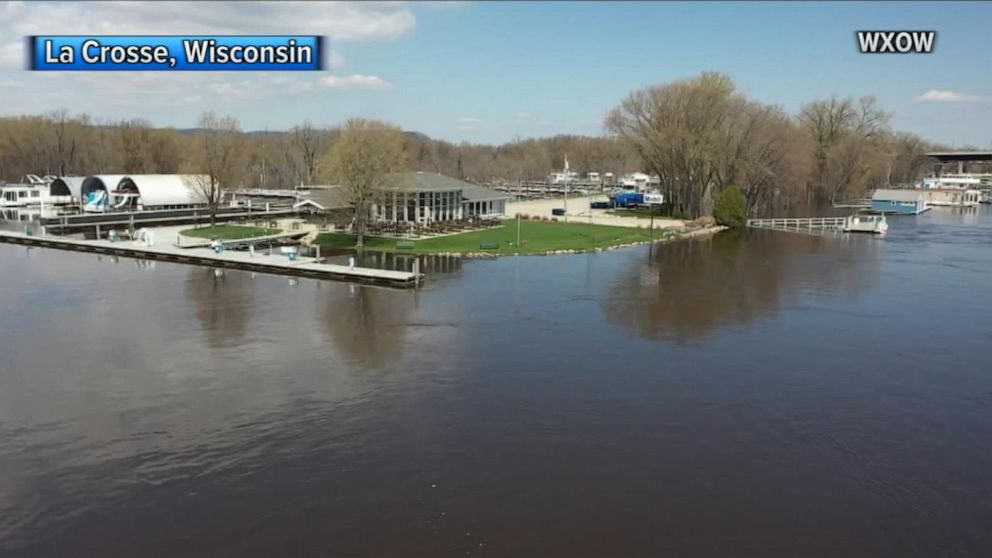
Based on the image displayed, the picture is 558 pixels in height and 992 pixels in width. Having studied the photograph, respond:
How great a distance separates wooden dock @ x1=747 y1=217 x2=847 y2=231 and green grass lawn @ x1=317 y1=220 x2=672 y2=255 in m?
14.1

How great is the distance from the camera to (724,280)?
32.9 meters

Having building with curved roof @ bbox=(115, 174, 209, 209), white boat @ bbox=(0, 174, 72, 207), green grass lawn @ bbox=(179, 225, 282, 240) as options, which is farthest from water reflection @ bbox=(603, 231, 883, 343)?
white boat @ bbox=(0, 174, 72, 207)

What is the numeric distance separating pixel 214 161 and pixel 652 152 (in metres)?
37.4

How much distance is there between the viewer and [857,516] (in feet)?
39.2

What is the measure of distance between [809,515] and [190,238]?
40538 mm

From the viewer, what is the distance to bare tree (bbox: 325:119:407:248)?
136 ft

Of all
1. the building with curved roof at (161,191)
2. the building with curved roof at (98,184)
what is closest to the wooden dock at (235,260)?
the building with curved roof at (161,191)

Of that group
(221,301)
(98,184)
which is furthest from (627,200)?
(221,301)

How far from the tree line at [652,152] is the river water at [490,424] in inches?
912

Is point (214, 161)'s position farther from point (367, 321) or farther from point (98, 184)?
point (367, 321)

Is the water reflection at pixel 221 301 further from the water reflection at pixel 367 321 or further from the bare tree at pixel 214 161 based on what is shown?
the bare tree at pixel 214 161

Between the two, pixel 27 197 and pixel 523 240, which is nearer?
pixel 523 240

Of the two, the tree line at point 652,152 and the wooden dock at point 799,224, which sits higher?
the tree line at point 652,152

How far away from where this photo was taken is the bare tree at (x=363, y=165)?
4147cm
